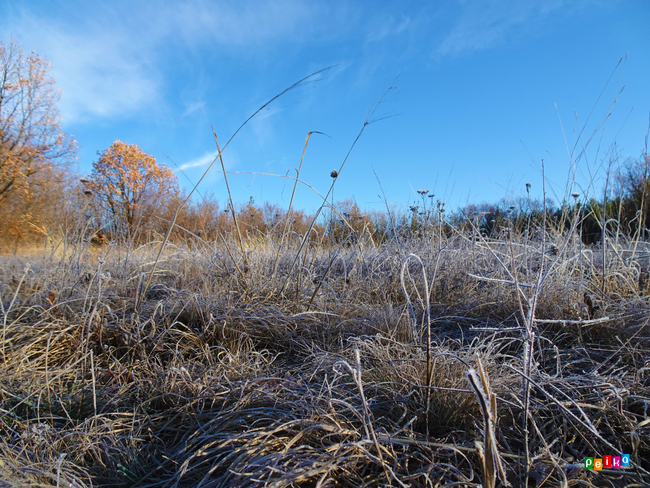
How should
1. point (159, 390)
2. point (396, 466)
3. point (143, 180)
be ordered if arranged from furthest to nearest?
point (143, 180) → point (159, 390) → point (396, 466)

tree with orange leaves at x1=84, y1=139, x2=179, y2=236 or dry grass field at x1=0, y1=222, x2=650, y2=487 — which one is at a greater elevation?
tree with orange leaves at x1=84, y1=139, x2=179, y2=236

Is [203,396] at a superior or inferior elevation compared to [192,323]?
inferior

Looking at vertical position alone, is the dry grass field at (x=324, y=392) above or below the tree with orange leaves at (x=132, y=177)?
below

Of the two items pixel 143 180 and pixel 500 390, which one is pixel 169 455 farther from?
pixel 143 180

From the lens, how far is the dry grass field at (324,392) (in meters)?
0.88

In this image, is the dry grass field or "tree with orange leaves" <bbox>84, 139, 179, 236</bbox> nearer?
the dry grass field

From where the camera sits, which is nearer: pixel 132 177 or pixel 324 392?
pixel 324 392

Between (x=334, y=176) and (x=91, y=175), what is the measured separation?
38.2 feet

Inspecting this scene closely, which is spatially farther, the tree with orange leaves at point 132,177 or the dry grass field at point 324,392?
the tree with orange leaves at point 132,177

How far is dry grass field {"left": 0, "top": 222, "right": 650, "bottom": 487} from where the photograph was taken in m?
0.88

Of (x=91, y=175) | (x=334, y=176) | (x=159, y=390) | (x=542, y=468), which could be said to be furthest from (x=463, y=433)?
(x=91, y=175)

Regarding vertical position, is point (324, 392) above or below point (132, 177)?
below

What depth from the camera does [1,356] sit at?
164cm

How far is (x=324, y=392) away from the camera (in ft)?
3.90
